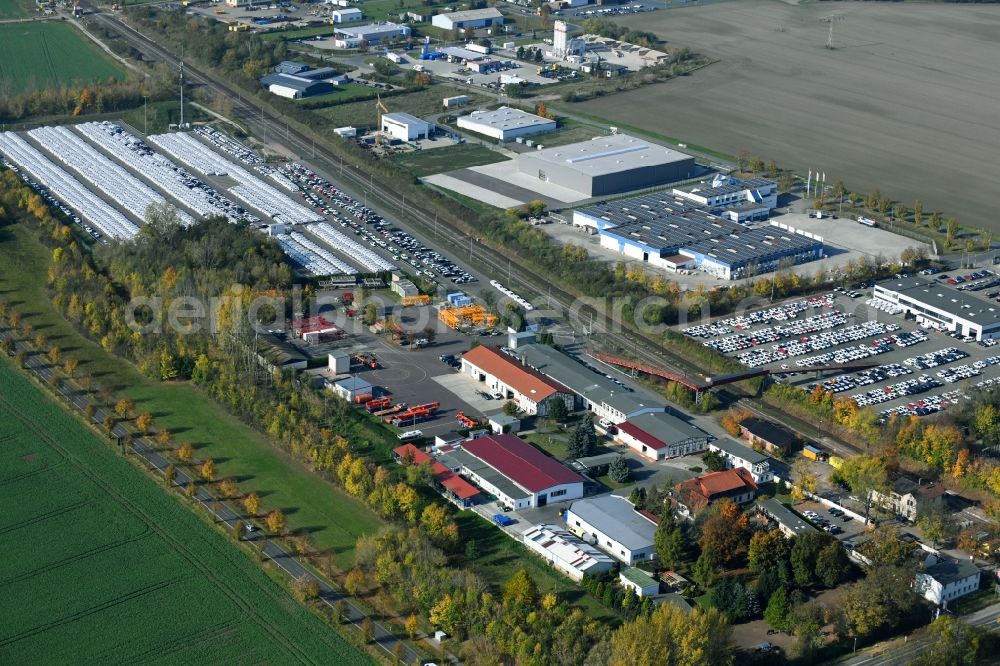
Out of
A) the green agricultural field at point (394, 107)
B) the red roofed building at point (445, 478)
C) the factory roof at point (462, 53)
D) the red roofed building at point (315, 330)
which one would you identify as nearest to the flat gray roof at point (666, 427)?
the red roofed building at point (445, 478)

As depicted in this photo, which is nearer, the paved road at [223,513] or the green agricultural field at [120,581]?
the green agricultural field at [120,581]

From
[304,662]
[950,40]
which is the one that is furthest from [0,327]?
[950,40]

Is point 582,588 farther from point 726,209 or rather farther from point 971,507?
point 726,209

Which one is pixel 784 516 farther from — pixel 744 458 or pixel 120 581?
pixel 120 581

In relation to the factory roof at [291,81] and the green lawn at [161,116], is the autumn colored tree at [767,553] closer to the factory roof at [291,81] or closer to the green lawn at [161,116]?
the green lawn at [161,116]

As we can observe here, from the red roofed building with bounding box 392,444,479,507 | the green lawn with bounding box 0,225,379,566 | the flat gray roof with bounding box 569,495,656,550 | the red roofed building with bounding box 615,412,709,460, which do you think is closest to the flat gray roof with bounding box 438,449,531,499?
the red roofed building with bounding box 392,444,479,507
